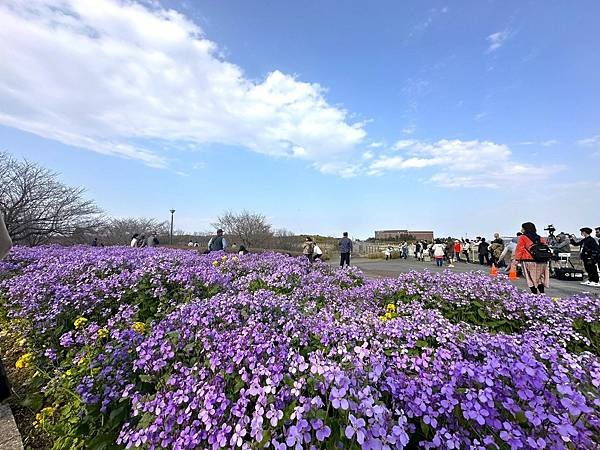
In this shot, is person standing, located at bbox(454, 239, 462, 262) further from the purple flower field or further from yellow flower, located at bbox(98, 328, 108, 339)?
yellow flower, located at bbox(98, 328, 108, 339)

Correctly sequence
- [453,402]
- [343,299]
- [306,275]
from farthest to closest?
1. [306,275]
2. [343,299]
3. [453,402]

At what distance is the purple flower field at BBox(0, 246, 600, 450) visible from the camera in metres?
1.25

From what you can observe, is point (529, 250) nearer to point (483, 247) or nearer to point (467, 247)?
point (483, 247)

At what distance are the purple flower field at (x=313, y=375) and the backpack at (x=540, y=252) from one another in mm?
2849

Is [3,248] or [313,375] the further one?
[3,248]

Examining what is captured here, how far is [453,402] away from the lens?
1.31 meters

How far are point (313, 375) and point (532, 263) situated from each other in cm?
640

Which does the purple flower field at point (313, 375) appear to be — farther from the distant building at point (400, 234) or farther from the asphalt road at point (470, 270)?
the distant building at point (400, 234)

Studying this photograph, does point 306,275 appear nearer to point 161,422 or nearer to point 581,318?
point 581,318

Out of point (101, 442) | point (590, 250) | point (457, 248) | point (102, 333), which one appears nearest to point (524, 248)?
point (590, 250)

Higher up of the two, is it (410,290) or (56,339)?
(410,290)

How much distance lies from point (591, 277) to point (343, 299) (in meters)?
10.3

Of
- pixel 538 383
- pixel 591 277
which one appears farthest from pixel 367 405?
pixel 591 277

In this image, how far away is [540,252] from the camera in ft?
20.0
